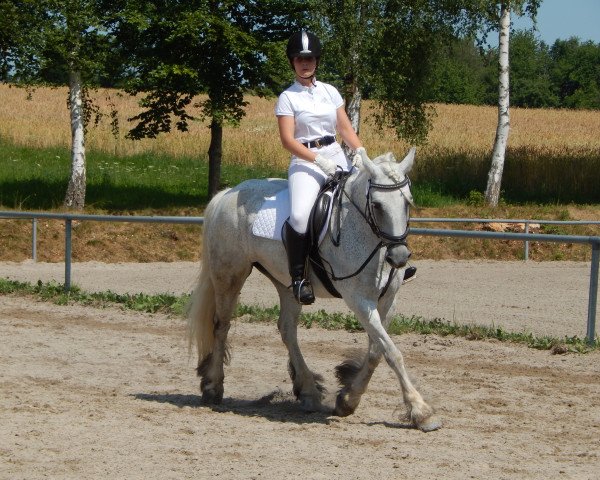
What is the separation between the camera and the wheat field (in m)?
34.2

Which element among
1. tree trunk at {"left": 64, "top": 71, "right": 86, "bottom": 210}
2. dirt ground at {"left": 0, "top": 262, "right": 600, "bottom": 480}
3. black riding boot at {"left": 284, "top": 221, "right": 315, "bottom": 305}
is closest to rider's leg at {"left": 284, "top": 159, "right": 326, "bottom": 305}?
black riding boot at {"left": 284, "top": 221, "right": 315, "bottom": 305}

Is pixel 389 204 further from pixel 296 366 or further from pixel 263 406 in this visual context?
pixel 263 406

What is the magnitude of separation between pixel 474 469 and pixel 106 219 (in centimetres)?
925

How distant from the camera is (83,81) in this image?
79.4 ft

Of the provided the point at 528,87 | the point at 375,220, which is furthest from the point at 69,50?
the point at 528,87

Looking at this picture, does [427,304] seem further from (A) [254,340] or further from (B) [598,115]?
(B) [598,115]

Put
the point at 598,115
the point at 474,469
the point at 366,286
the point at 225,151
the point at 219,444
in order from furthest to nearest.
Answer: the point at 598,115
the point at 225,151
the point at 366,286
the point at 219,444
the point at 474,469

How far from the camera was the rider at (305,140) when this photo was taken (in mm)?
7328

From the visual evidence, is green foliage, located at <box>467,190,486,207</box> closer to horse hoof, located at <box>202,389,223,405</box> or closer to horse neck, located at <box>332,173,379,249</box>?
horse hoof, located at <box>202,389,223,405</box>

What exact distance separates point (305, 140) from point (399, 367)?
70.6 inches

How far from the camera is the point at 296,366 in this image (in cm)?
789

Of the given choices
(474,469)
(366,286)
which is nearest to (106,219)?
(366,286)

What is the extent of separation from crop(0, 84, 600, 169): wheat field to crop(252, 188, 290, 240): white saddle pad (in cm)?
1654

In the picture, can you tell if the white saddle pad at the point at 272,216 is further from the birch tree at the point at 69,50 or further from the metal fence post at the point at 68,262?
the birch tree at the point at 69,50
